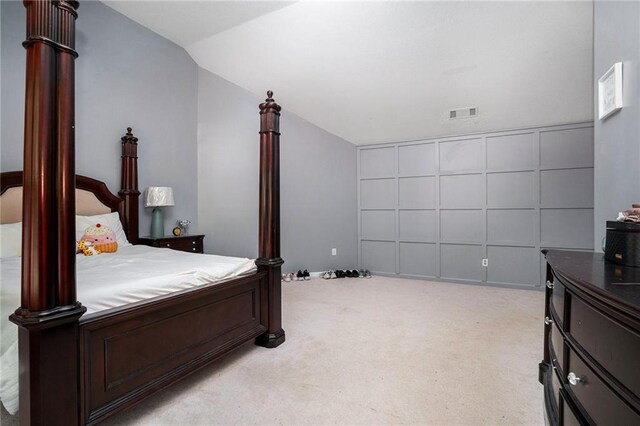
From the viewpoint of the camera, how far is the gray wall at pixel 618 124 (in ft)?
4.94

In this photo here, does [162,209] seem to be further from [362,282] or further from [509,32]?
[509,32]

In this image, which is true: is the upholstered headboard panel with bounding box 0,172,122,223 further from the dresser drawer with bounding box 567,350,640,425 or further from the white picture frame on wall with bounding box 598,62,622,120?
the white picture frame on wall with bounding box 598,62,622,120

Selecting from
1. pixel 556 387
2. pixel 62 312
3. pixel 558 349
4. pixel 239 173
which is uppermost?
pixel 239 173

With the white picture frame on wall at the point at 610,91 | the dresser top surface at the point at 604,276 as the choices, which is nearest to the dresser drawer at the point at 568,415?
the dresser top surface at the point at 604,276

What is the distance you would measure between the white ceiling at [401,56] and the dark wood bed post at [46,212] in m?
2.29

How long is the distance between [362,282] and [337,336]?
203cm

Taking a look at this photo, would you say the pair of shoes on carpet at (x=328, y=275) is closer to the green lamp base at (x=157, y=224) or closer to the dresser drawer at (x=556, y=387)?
the green lamp base at (x=157, y=224)

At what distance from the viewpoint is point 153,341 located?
5.26 feet

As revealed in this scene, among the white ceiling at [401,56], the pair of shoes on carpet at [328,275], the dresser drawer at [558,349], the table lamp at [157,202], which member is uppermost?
the white ceiling at [401,56]

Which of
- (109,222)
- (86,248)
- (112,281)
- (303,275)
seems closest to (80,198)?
(109,222)

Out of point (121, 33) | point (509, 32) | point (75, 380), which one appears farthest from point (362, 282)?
point (121, 33)

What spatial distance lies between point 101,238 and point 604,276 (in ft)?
11.0

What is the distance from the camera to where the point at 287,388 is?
1.85 metres

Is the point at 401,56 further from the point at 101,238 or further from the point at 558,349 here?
the point at 101,238
